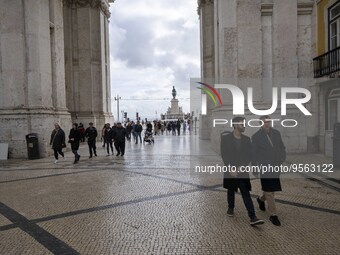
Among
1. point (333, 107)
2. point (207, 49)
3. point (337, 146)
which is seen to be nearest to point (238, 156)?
point (337, 146)

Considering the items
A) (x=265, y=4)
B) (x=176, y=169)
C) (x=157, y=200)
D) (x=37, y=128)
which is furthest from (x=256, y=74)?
(x=37, y=128)

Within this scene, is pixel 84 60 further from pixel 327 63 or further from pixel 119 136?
pixel 327 63

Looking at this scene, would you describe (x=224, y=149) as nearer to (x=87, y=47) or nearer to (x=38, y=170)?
(x=38, y=170)

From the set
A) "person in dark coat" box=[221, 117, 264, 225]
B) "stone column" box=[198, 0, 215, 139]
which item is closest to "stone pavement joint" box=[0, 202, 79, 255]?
"person in dark coat" box=[221, 117, 264, 225]

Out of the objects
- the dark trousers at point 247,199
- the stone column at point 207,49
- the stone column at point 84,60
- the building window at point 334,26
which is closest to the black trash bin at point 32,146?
the stone column at point 84,60

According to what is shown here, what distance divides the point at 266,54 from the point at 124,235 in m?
11.2

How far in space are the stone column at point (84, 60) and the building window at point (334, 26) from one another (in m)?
16.1

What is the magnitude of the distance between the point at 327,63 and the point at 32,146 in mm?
12472

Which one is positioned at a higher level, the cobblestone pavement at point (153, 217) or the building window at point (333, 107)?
the building window at point (333, 107)

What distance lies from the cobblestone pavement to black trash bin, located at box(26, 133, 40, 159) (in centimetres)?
465

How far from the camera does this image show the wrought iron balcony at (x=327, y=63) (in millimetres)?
12273

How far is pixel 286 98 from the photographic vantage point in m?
13.9

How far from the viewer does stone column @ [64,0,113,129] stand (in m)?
23.6

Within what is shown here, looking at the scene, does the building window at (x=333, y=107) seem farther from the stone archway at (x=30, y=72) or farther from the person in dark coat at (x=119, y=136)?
the stone archway at (x=30, y=72)
